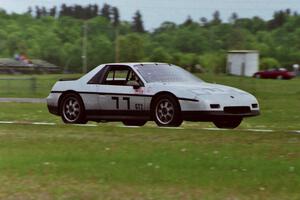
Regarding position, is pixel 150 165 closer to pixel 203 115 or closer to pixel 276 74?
pixel 203 115

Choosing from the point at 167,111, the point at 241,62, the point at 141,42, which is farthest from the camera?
the point at 141,42

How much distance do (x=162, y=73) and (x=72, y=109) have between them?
2.07 metres

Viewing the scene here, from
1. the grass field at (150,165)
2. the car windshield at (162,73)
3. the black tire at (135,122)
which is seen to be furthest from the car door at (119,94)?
the grass field at (150,165)

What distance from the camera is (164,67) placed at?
1492 centimetres

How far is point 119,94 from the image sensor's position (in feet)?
47.3

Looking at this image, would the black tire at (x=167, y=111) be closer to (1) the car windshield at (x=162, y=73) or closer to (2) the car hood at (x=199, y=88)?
(2) the car hood at (x=199, y=88)

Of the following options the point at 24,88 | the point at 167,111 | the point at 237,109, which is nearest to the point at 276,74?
the point at 24,88

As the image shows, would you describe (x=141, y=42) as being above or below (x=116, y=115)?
above

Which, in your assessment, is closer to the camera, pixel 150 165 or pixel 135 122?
pixel 150 165

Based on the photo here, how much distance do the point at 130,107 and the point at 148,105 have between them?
0.53m

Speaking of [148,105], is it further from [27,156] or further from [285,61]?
[285,61]

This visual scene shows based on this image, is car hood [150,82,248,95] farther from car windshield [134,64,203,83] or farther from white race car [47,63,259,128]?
car windshield [134,64,203,83]

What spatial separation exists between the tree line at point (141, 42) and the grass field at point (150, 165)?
5842 cm

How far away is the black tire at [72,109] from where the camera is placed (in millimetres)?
14906
